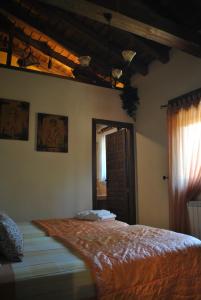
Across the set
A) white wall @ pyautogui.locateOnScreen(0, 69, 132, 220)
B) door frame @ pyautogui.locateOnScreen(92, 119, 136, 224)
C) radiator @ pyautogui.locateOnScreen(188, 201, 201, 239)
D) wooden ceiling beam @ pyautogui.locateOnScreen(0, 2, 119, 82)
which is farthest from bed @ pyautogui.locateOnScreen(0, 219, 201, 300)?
wooden ceiling beam @ pyautogui.locateOnScreen(0, 2, 119, 82)

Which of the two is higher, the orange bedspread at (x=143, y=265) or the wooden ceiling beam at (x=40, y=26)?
the wooden ceiling beam at (x=40, y=26)

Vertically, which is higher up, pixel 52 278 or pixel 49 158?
pixel 49 158

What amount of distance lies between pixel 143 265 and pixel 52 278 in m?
0.57

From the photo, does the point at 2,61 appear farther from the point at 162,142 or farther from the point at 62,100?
the point at 162,142

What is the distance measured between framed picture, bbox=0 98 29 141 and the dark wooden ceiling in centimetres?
67

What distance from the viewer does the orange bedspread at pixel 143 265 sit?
1.46m

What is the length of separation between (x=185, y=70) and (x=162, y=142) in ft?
3.54

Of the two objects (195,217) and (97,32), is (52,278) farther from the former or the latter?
(97,32)

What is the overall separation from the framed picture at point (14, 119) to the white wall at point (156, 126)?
193cm

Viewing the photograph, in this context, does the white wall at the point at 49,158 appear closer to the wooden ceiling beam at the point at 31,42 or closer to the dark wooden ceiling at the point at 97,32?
the dark wooden ceiling at the point at 97,32

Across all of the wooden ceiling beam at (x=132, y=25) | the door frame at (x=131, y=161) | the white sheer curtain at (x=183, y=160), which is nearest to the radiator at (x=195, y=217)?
the white sheer curtain at (x=183, y=160)

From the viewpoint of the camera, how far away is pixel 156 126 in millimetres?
4062

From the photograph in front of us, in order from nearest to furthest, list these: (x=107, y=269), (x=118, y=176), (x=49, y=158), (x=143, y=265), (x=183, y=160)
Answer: (x=107, y=269)
(x=143, y=265)
(x=183, y=160)
(x=49, y=158)
(x=118, y=176)

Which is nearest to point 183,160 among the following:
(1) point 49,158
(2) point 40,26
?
(1) point 49,158
